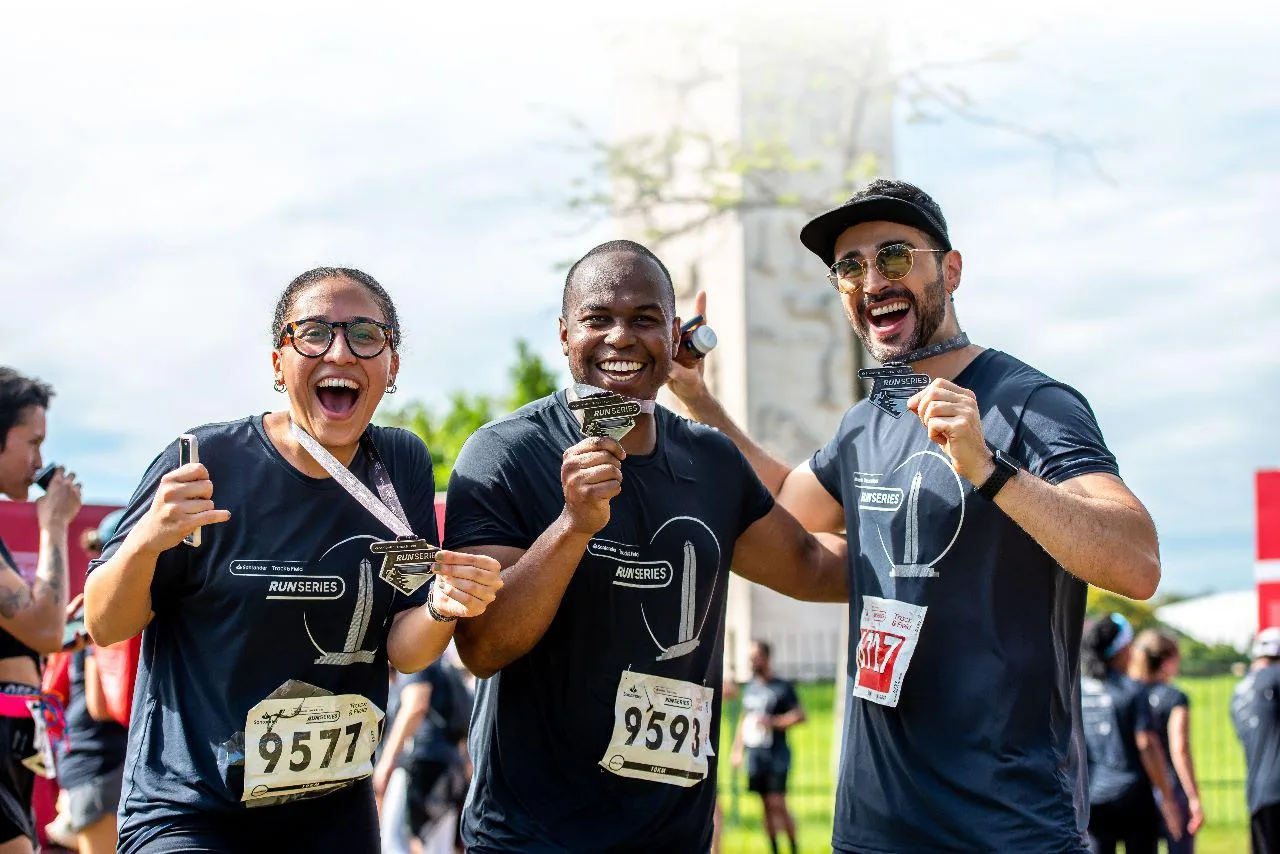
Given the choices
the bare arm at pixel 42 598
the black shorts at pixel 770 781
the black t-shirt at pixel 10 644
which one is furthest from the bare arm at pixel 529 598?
the black shorts at pixel 770 781

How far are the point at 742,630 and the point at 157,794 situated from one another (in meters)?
19.4

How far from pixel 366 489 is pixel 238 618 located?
1.50 ft

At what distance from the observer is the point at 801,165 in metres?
14.4

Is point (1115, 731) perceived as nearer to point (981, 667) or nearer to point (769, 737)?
point (769, 737)

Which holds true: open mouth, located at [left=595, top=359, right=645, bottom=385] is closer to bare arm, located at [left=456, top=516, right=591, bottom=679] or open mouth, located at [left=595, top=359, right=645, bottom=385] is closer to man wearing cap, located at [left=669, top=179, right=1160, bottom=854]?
bare arm, located at [left=456, top=516, right=591, bottom=679]

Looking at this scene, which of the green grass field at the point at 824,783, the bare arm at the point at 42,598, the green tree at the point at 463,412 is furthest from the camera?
the green tree at the point at 463,412

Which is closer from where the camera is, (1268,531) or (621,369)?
(621,369)

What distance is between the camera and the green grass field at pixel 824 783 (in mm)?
14198

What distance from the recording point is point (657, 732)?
388 centimetres

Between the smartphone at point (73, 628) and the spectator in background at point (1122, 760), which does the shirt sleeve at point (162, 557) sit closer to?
the smartphone at point (73, 628)

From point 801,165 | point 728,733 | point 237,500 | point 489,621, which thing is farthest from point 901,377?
point 728,733

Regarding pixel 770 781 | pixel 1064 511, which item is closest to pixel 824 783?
pixel 770 781

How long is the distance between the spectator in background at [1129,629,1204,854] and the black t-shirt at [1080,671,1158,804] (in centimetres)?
25

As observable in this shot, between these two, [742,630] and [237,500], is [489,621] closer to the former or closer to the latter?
[237,500]
